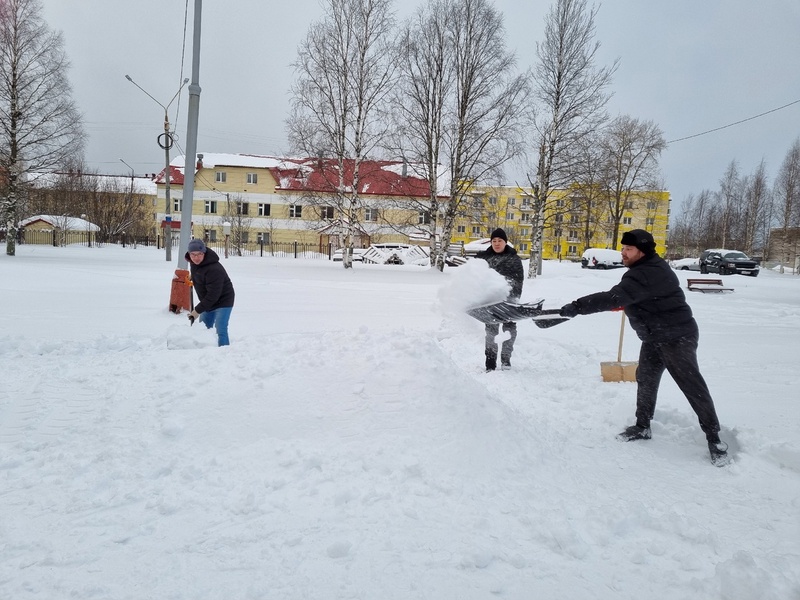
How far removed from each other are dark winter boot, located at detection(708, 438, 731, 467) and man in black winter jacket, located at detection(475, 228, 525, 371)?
2.77m

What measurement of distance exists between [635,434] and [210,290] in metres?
5.20

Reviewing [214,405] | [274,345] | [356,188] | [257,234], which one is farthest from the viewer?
[257,234]

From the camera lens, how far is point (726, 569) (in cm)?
231

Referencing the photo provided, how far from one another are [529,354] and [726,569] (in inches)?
199

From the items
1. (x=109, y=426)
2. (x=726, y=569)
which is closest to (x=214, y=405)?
(x=109, y=426)

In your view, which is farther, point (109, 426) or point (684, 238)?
point (684, 238)

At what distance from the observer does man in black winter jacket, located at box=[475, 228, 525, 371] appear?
20.2 ft

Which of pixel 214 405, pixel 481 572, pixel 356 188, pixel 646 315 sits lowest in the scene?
pixel 481 572

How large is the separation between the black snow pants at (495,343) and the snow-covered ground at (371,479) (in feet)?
1.34

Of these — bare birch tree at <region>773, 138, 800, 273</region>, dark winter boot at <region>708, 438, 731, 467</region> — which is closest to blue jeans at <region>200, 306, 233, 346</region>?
dark winter boot at <region>708, 438, 731, 467</region>

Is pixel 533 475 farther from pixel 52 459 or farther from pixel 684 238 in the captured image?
pixel 684 238

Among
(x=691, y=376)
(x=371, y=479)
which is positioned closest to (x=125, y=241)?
(x=371, y=479)

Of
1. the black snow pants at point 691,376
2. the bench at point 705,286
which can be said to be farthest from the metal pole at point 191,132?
the bench at point 705,286

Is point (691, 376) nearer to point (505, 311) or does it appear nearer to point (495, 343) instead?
point (505, 311)
